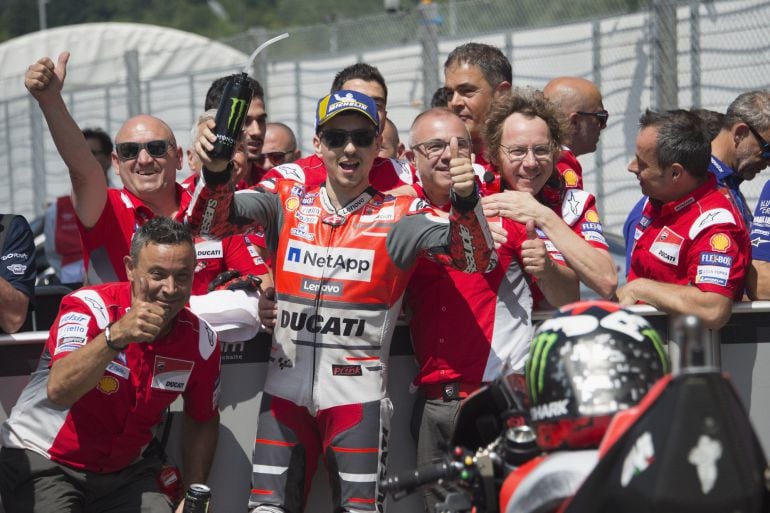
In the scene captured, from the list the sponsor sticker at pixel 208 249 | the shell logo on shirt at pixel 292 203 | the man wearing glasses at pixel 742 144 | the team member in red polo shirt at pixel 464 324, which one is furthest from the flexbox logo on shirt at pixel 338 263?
the man wearing glasses at pixel 742 144

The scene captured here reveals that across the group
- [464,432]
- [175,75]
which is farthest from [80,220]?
[175,75]

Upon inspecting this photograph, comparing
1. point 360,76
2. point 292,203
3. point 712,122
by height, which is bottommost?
point 292,203

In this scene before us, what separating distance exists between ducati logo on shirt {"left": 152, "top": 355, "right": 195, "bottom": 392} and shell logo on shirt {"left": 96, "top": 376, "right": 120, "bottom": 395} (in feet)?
0.50

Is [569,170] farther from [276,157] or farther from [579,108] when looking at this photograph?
[276,157]

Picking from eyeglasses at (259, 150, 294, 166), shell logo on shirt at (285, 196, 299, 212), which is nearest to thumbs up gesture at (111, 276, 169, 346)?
shell logo on shirt at (285, 196, 299, 212)

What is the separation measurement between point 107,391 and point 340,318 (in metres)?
0.97

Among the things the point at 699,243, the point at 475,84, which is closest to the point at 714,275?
the point at 699,243

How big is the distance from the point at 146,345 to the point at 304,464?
800mm

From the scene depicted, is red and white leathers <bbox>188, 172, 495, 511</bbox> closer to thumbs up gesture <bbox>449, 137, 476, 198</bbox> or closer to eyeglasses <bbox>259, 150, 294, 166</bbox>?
thumbs up gesture <bbox>449, 137, 476, 198</bbox>

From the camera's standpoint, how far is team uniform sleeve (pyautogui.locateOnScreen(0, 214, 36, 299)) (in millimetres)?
4879

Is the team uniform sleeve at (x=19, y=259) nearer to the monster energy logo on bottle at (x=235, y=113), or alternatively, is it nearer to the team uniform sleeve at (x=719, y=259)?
the monster energy logo on bottle at (x=235, y=113)

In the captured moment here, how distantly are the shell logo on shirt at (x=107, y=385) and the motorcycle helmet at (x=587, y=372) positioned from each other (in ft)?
6.76

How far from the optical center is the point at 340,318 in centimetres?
443

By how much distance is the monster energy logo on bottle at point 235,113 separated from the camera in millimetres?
4156
